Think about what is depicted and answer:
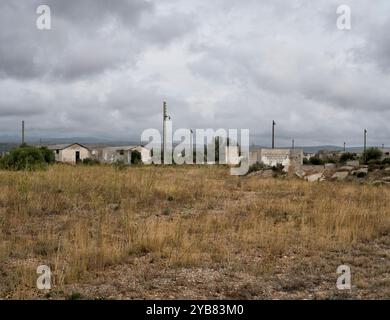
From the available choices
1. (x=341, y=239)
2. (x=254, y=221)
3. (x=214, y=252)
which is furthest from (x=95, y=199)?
(x=341, y=239)

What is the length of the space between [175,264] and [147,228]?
1.55m

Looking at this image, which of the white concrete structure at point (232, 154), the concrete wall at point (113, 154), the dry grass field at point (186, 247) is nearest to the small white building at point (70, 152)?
the concrete wall at point (113, 154)

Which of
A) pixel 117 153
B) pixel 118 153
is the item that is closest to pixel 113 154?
pixel 117 153

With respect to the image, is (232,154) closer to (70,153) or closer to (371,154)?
(371,154)

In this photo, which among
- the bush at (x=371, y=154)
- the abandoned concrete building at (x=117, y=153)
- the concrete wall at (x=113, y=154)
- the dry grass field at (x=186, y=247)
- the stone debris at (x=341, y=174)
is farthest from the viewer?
the concrete wall at (x=113, y=154)

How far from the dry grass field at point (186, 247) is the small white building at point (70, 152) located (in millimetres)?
51461

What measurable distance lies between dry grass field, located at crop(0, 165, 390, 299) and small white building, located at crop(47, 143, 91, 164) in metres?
51.5

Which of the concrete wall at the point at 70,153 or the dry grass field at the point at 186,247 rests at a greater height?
the concrete wall at the point at 70,153

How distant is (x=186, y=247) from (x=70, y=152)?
2278 inches

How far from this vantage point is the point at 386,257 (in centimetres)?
542

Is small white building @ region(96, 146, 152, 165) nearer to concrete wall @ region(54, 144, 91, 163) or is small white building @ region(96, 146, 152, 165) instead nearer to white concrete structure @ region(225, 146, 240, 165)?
concrete wall @ region(54, 144, 91, 163)

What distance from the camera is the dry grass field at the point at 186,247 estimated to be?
4055mm

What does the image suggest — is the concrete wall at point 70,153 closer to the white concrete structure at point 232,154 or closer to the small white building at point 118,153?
the small white building at point 118,153
